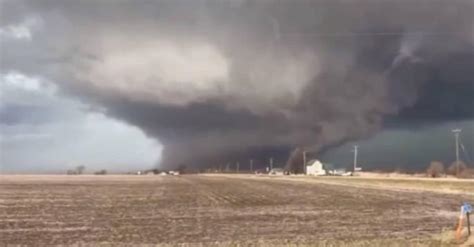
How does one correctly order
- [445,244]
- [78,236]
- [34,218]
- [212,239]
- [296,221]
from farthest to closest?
[34,218] → [296,221] → [78,236] → [212,239] → [445,244]

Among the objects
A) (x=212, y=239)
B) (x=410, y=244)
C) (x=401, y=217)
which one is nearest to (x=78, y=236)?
(x=212, y=239)

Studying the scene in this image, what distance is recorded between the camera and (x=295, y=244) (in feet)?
86.8

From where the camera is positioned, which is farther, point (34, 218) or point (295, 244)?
point (34, 218)

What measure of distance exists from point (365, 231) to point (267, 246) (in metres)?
7.97

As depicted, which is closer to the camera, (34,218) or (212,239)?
(212,239)

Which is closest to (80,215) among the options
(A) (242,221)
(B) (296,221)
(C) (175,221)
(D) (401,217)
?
(C) (175,221)

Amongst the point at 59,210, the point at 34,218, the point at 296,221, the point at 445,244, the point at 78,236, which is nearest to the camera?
the point at 445,244

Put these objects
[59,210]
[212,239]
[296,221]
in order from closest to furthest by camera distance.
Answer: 1. [212,239]
2. [296,221]
3. [59,210]

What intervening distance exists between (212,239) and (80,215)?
1961cm

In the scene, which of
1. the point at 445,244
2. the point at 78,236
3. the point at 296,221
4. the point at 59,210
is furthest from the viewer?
the point at 59,210

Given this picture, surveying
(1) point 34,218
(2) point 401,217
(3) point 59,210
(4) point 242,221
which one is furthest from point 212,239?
(3) point 59,210

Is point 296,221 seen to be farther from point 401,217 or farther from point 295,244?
point 295,244

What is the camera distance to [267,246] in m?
25.8

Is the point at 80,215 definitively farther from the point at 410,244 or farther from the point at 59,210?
the point at 410,244
